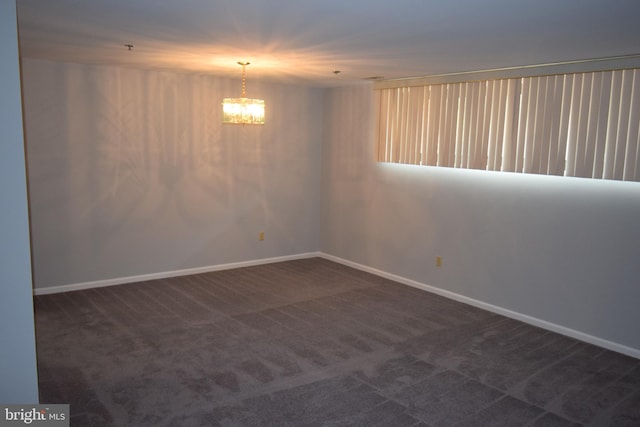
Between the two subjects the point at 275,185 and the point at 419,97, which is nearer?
the point at 419,97

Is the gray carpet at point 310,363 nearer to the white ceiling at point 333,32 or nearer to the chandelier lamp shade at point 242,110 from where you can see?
the chandelier lamp shade at point 242,110

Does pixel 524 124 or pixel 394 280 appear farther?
pixel 394 280

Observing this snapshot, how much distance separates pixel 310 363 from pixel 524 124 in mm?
2979

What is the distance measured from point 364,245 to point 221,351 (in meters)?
3.04

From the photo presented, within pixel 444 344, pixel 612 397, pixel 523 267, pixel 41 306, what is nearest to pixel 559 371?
pixel 612 397

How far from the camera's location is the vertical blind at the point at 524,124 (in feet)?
13.7

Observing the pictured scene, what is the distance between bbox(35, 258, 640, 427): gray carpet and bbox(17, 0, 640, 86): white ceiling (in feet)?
7.90

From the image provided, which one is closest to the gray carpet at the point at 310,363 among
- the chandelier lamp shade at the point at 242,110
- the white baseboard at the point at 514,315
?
the white baseboard at the point at 514,315

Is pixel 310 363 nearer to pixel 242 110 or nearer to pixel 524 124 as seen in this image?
pixel 242 110

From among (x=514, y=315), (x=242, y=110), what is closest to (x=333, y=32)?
(x=242, y=110)

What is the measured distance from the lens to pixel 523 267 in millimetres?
4973

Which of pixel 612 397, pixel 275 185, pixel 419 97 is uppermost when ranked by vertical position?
pixel 419 97

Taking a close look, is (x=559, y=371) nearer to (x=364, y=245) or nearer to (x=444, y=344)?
(x=444, y=344)

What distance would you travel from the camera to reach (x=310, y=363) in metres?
3.90
